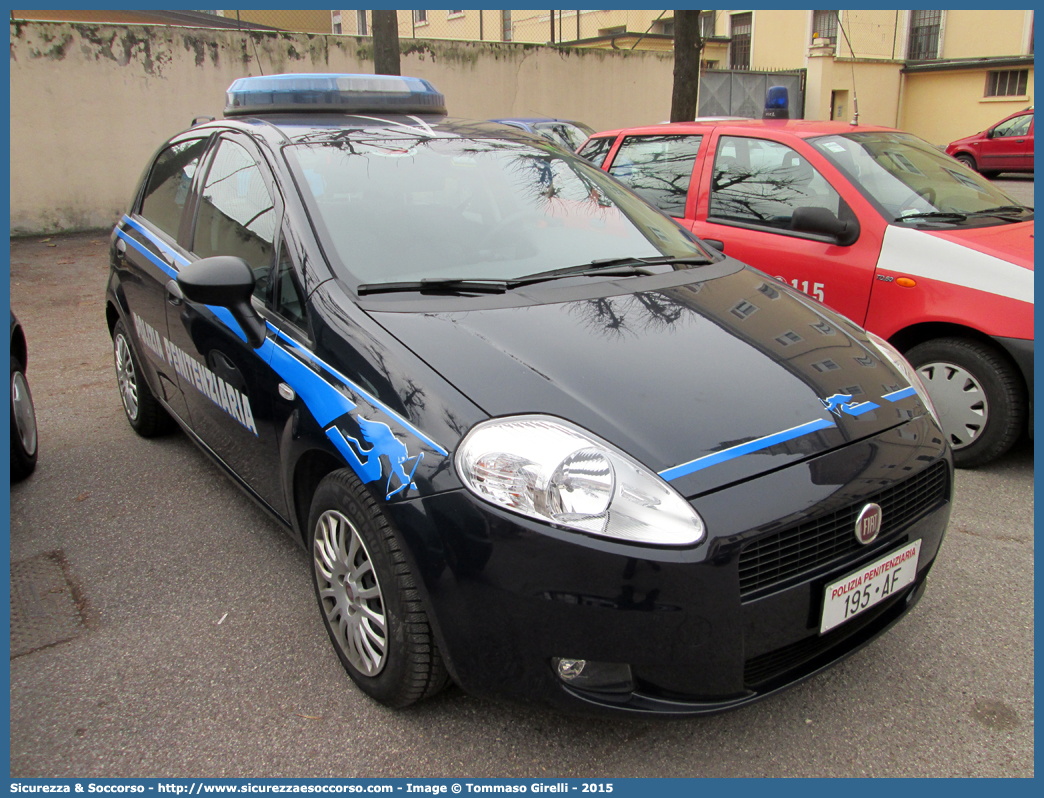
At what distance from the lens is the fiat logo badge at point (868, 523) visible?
1.99 m

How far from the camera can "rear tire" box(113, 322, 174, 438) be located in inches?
162

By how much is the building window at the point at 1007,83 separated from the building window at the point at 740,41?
8.80 meters

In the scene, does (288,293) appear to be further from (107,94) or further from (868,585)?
(107,94)

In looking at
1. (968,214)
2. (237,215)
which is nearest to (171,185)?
(237,215)

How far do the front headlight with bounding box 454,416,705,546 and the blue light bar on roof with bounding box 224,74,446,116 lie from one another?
2265mm

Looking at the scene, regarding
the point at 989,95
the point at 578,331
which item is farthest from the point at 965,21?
the point at 578,331

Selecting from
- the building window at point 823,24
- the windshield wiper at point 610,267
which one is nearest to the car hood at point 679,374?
the windshield wiper at point 610,267

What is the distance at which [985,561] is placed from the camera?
305 cm

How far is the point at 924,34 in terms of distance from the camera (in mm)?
30734

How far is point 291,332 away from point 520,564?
1.15 metres

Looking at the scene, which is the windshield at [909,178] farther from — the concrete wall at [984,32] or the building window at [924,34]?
the building window at [924,34]

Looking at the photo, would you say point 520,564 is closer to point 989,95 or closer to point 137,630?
point 137,630

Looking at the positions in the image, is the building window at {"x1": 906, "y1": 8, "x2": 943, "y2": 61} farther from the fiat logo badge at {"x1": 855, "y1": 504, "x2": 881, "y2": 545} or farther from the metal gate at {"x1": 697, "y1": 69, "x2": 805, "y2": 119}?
the fiat logo badge at {"x1": 855, "y1": 504, "x2": 881, "y2": 545}

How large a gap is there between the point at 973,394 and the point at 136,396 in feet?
13.6
